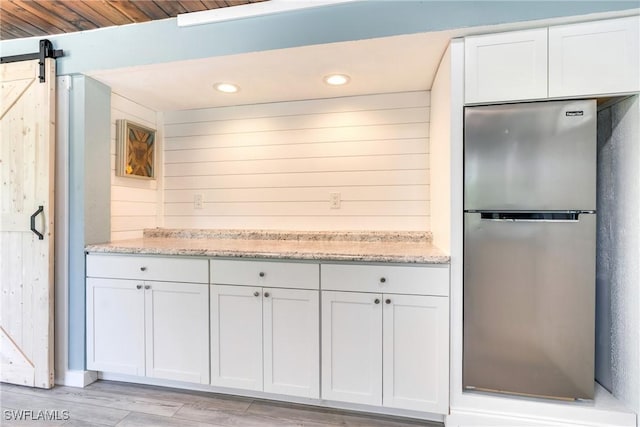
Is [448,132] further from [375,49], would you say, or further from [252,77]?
[252,77]

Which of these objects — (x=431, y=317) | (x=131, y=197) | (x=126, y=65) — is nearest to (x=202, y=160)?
(x=131, y=197)

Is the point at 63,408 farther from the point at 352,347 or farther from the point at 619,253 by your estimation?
the point at 619,253

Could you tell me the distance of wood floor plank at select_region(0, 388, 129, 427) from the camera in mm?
1654

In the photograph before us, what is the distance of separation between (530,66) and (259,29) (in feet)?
4.47

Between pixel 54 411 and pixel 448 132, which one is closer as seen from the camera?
pixel 448 132

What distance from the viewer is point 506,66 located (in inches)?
59.6

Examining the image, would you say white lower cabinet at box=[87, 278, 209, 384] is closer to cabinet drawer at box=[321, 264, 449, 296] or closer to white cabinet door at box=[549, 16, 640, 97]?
cabinet drawer at box=[321, 264, 449, 296]

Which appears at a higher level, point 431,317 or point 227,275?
point 227,275

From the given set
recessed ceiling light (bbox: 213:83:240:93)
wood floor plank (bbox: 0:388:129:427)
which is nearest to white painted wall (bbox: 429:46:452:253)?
recessed ceiling light (bbox: 213:83:240:93)

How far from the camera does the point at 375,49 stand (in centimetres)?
166

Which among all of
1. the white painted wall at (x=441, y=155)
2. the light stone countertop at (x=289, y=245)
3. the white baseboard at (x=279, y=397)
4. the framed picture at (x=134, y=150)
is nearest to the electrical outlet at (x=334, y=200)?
the light stone countertop at (x=289, y=245)

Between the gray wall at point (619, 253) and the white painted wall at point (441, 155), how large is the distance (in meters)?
0.80

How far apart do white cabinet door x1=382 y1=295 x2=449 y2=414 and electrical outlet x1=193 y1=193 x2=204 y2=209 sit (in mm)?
1774

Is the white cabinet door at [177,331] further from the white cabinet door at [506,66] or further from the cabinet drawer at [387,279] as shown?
the white cabinet door at [506,66]
